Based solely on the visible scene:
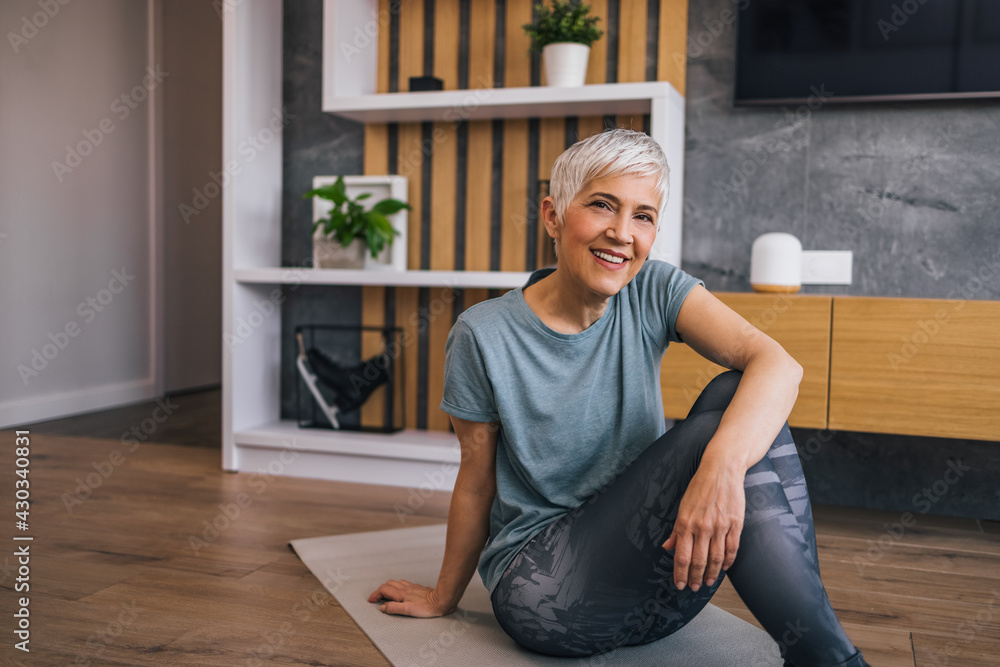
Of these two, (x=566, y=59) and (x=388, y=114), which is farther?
(x=388, y=114)

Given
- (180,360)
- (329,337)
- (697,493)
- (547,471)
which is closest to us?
(697,493)

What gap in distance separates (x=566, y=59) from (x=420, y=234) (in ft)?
2.77

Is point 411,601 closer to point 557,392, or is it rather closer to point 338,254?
point 557,392

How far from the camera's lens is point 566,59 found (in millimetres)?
2646

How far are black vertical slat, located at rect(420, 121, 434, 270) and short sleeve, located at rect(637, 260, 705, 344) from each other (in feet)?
5.68

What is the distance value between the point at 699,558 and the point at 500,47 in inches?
90.4

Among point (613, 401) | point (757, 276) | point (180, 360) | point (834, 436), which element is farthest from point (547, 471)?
point (180, 360)

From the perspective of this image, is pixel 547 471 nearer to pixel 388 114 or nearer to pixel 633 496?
pixel 633 496

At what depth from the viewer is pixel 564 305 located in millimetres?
1411

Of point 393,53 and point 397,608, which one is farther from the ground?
point 393,53
